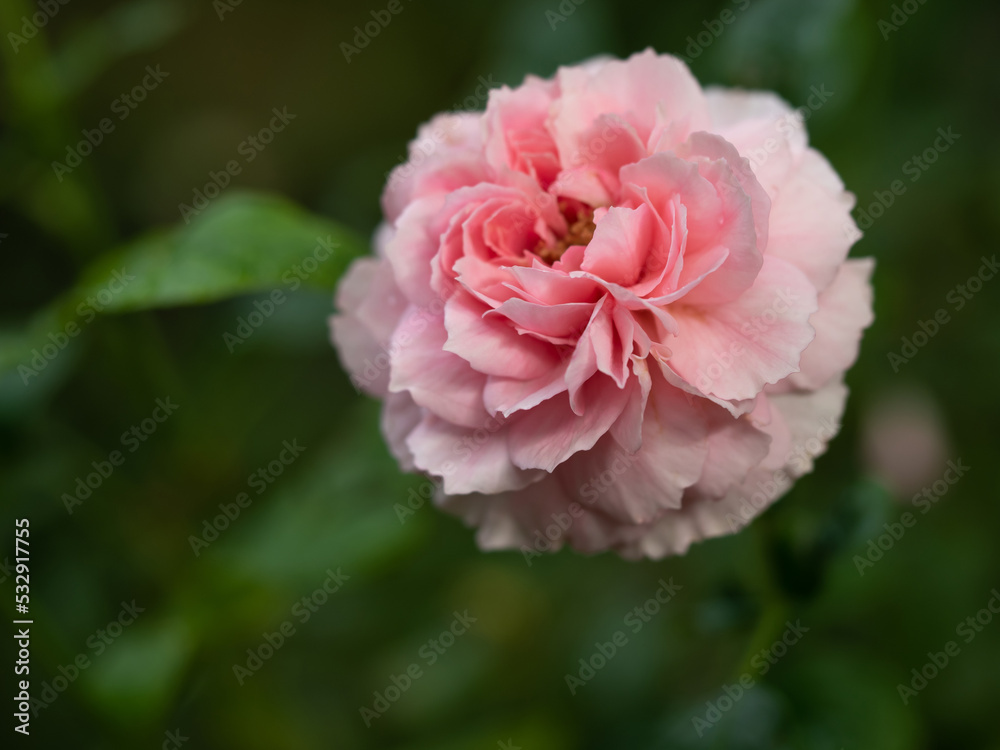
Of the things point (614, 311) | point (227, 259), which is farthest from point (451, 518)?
point (614, 311)

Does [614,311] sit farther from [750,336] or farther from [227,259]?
[227,259]

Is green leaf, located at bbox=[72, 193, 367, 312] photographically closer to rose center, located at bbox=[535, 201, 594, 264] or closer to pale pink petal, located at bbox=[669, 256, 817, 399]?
rose center, located at bbox=[535, 201, 594, 264]

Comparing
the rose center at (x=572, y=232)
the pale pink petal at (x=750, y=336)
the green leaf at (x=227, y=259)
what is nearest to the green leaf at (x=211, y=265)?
the green leaf at (x=227, y=259)

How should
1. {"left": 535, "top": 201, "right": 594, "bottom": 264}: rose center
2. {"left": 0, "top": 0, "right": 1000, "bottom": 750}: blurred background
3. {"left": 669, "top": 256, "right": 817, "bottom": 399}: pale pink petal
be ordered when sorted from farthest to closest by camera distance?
{"left": 0, "top": 0, "right": 1000, "bottom": 750}: blurred background < {"left": 535, "top": 201, "right": 594, "bottom": 264}: rose center < {"left": 669, "top": 256, "right": 817, "bottom": 399}: pale pink petal

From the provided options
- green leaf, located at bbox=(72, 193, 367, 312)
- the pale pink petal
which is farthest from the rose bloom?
green leaf, located at bbox=(72, 193, 367, 312)

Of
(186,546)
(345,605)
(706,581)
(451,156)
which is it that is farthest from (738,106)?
(345,605)

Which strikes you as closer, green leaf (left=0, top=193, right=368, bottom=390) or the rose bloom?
the rose bloom
